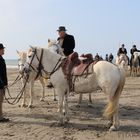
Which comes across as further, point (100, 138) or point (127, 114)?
point (127, 114)

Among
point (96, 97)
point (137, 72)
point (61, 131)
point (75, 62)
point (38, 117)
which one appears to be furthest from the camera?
point (137, 72)

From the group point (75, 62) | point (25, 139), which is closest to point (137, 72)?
point (75, 62)

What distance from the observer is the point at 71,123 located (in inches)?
441

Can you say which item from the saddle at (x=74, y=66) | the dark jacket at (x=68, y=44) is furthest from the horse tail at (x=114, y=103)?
the dark jacket at (x=68, y=44)

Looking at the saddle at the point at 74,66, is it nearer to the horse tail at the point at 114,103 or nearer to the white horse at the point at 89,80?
the white horse at the point at 89,80

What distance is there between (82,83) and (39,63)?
1.42 metres

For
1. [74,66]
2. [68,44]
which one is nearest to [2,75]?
[74,66]

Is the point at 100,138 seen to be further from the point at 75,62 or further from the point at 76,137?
the point at 75,62

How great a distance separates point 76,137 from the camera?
9.52 meters

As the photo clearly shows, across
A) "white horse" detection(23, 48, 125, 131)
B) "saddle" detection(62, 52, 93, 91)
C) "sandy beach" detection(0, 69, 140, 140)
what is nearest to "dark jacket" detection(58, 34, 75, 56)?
"white horse" detection(23, 48, 125, 131)

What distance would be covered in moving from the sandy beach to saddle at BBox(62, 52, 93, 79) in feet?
4.78

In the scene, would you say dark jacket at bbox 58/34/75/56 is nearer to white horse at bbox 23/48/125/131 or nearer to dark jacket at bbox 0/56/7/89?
white horse at bbox 23/48/125/131

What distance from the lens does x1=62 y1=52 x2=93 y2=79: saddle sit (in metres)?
10.6

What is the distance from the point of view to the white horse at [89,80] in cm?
1003
